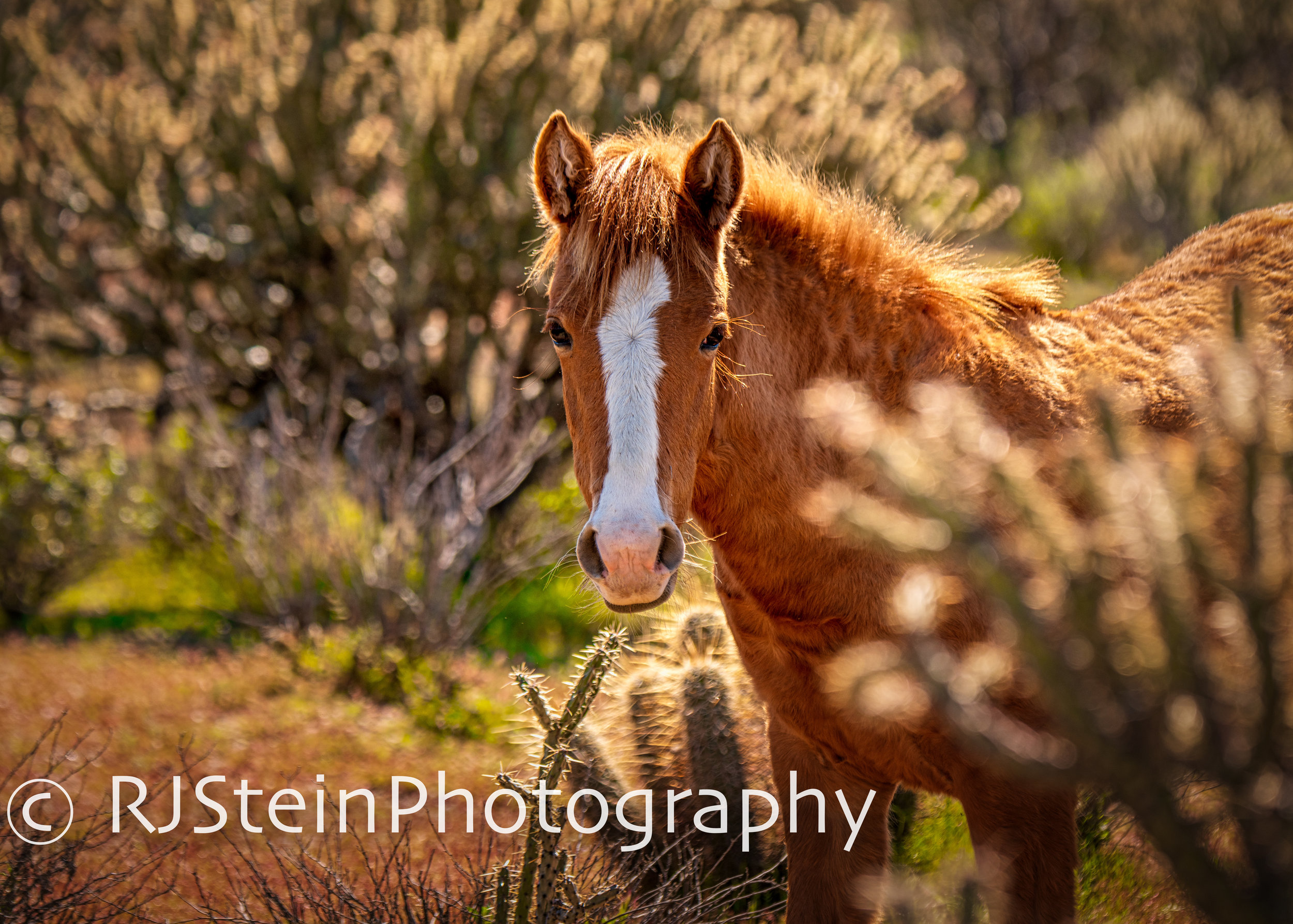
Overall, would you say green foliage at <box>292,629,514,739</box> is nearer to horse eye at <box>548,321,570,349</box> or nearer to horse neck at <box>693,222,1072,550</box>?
horse neck at <box>693,222,1072,550</box>

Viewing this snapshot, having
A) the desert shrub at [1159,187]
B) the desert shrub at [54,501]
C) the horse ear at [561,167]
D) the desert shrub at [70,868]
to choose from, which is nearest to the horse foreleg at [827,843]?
the horse ear at [561,167]

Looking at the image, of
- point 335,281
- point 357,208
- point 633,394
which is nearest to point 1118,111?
point 357,208

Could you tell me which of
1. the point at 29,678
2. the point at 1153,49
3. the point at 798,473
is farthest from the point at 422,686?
the point at 1153,49

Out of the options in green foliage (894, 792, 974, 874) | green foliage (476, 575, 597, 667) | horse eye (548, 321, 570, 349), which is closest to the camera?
horse eye (548, 321, 570, 349)

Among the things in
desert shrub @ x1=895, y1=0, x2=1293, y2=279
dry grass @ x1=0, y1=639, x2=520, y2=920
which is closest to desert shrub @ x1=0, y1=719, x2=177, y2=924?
dry grass @ x1=0, y1=639, x2=520, y2=920

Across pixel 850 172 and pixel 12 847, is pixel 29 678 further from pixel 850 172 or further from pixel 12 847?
pixel 850 172

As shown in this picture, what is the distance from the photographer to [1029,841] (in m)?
2.56

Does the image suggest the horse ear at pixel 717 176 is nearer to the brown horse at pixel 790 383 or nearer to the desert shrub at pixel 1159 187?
the brown horse at pixel 790 383

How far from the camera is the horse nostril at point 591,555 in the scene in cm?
229

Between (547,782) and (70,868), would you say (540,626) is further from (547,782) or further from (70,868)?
(547,782)

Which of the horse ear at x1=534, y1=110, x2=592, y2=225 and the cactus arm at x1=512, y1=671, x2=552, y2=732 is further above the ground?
the horse ear at x1=534, y1=110, x2=592, y2=225

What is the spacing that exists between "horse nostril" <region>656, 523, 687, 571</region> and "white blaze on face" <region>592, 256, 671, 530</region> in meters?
0.03

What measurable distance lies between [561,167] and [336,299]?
5.79 meters

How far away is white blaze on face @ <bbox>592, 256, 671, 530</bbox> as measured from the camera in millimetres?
2277
